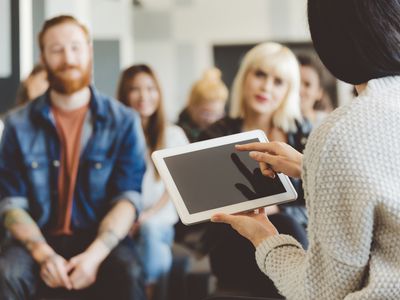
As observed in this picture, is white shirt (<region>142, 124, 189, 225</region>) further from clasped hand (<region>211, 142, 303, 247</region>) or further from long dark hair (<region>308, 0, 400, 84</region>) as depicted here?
long dark hair (<region>308, 0, 400, 84</region>)

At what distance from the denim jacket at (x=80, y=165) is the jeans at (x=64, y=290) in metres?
0.14

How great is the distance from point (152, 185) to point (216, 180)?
4.59ft

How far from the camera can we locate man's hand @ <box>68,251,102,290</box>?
5.69ft

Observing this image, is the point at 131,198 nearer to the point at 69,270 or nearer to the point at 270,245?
the point at 69,270

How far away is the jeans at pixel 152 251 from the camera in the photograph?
2.30 m

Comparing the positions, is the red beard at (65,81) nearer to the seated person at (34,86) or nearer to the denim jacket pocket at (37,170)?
the denim jacket pocket at (37,170)

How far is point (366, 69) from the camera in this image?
0.92 meters

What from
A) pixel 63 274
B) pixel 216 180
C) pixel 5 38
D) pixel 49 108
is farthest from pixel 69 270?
pixel 5 38

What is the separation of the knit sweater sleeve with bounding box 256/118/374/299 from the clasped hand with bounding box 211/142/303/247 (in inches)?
7.2

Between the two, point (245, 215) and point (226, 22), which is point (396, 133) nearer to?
point (245, 215)

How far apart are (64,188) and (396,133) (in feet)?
4.22

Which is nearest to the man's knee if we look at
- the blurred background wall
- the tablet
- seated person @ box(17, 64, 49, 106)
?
the tablet

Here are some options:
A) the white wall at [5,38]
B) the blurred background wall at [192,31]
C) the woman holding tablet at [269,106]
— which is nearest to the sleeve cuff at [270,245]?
the woman holding tablet at [269,106]

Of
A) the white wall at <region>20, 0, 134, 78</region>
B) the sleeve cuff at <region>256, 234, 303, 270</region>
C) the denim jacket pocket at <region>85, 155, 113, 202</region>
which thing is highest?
the white wall at <region>20, 0, 134, 78</region>
